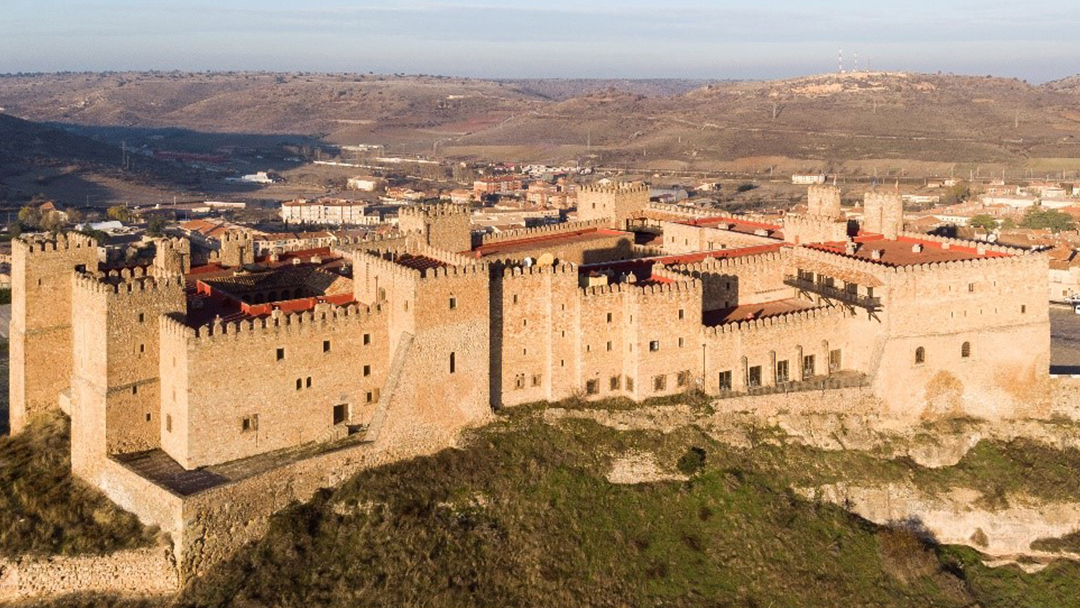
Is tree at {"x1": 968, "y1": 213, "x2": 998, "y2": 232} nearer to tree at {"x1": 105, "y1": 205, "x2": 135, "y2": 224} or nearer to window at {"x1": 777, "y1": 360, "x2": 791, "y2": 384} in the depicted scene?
window at {"x1": 777, "y1": 360, "x2": 791, "y2": 384}

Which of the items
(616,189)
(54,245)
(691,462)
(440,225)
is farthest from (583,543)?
(616,189)

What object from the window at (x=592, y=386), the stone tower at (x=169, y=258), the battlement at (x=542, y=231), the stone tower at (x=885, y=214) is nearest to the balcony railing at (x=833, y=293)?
the stone tower at (x=885, y=214)

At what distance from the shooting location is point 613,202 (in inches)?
2205

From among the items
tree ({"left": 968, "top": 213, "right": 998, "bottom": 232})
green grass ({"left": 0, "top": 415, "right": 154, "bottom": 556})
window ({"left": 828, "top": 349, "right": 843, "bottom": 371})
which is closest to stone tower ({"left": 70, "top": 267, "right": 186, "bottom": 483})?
green grass ({"left": 0, "top": 415, "right": 154, "bottom": 556})

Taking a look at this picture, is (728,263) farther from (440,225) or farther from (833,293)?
(440,225)

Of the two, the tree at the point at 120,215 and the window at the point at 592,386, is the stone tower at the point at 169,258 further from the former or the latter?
the tree at the point at 120,215

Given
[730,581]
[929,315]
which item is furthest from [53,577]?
[929,315]

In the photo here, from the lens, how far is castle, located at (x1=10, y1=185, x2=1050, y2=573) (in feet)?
→ 117

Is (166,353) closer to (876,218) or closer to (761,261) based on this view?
(761,261)

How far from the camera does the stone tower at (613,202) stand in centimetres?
5609

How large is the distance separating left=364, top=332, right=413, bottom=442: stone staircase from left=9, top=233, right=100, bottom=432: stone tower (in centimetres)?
991

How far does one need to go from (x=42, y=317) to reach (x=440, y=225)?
14091 millimetres

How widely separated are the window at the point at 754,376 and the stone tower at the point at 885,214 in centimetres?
1209

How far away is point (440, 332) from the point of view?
124ft
